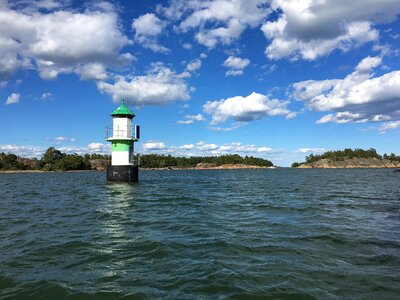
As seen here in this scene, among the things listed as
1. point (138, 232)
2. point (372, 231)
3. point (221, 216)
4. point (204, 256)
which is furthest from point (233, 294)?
point (221, 216)

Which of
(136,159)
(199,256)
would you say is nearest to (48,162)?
(136,159)

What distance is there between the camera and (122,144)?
36281mm

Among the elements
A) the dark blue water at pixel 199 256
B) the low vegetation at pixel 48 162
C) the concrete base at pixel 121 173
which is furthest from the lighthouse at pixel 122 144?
the low vegetation at pixel 48 162

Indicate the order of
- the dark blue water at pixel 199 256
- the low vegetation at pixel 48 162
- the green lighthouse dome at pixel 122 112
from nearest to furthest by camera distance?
the dark blue water at pixel 199 256
the green lighthouse dome at pixel 122 112
the low vegetation at pixel 48 162

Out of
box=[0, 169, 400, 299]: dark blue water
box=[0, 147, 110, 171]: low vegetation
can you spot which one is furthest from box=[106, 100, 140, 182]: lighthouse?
box=[0, 147, 110, 171]: low vegetation

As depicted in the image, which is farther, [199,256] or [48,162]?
[48,162]

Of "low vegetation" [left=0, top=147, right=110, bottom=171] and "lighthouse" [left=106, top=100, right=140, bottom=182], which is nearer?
"lighthouse" [left=106, top=100, right=140, bottom=182]

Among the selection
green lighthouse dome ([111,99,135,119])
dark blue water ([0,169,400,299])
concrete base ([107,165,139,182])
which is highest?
green lighthouse dome ([111,99,135,119])

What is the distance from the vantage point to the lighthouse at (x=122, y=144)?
36125mm

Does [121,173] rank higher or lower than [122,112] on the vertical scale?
lower

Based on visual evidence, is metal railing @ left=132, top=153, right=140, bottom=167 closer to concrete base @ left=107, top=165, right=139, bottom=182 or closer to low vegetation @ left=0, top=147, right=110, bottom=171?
concrete base @ left=107, top=165, right=139, bottom=182

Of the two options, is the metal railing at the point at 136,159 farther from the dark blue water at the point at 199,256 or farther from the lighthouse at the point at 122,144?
the dark blue water at the point at 199,256

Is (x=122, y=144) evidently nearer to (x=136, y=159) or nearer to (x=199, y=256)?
(x=136, y=159)

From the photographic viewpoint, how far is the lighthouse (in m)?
36.1
